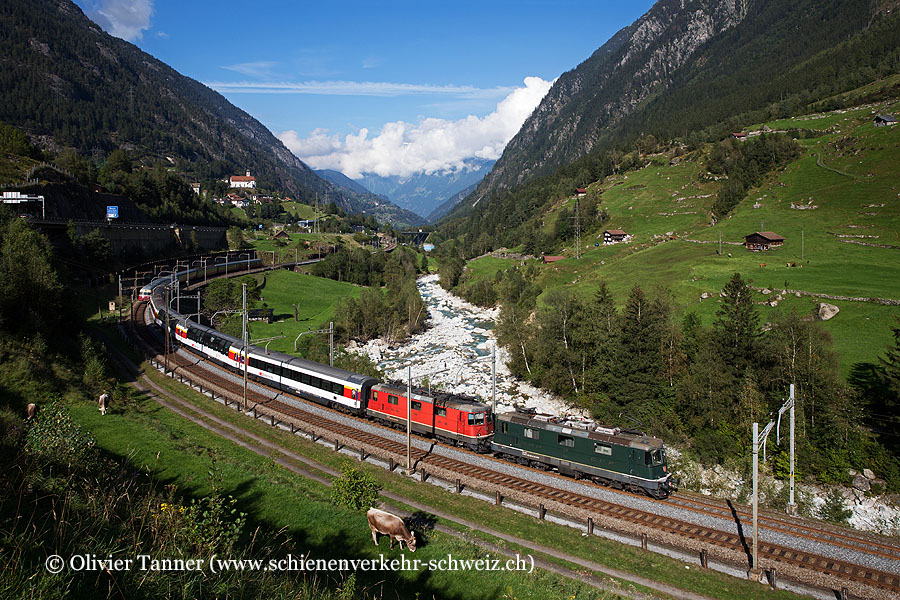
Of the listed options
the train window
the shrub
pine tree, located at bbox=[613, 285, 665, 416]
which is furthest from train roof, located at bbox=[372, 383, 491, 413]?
pine tree, located at bbox=[613, 285, 665, 416]

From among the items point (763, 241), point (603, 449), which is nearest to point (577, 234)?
point (763, 241)

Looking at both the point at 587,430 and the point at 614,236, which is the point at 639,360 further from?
the point at 614,236

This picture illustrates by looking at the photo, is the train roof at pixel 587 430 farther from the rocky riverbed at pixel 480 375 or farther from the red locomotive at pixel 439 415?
the rocky riverbed at pixel 480 375

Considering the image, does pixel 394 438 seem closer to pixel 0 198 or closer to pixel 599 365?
pixel 599 365

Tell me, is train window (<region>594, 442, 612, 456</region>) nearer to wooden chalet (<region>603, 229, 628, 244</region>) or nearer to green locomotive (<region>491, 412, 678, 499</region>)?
green locomotive (<region>491, 412, 678, 499</region>)

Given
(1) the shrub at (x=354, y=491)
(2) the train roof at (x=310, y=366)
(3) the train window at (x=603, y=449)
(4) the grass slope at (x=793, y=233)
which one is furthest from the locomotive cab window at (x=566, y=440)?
(4) the grass slope at (x=793, y=233)
